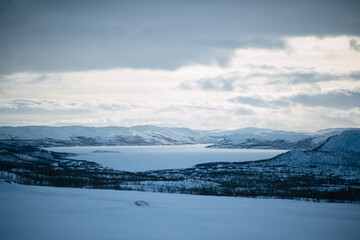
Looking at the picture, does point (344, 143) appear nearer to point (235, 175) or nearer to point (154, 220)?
point (235, 175)

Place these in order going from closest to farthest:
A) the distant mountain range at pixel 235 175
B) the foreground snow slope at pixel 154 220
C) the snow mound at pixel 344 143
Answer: the foreground snow slope at pixel 154 220 < the distant mountain range at pixel 235 175 < the snow mound at pixel 344 143

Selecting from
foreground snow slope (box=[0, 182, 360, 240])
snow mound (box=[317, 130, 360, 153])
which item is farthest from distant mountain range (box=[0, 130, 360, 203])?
foreground snow slope (box=[0, 182, 360, 240])

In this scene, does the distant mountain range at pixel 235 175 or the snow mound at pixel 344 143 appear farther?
the snow mound at pixel 344 143

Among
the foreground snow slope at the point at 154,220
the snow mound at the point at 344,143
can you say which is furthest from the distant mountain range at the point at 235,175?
the foreground snow slope at the point at 154,220

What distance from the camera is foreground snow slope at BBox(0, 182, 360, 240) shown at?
1532 centimetres

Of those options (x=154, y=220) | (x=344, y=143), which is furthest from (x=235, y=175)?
(x=344, y=143)

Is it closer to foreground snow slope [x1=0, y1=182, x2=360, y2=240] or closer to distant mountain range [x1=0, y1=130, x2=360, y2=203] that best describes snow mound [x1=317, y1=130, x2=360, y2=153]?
distant mountain range [x1=0, y1=130, x2=360, y2=203]

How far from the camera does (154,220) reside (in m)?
18.6

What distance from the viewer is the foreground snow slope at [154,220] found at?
15320mm

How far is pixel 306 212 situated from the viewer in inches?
978

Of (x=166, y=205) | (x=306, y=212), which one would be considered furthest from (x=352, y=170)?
(x=166, y=205)

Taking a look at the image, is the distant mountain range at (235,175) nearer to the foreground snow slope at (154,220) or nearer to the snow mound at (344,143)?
the snow mound at (344,143)

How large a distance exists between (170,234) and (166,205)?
27.6ft

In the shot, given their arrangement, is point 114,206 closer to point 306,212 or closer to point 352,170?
point 306,212
